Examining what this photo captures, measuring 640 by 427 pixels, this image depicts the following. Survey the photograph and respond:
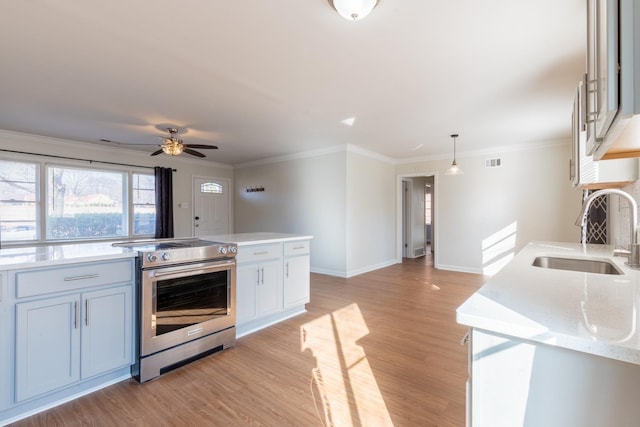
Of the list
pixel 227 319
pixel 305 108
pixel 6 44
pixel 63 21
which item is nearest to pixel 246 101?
pixel 305 108

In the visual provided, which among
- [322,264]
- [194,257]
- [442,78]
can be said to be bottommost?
[322,264]

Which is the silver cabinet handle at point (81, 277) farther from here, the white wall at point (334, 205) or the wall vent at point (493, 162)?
the wall vent at point (493, 162)

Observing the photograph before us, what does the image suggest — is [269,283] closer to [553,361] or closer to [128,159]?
[553,361]

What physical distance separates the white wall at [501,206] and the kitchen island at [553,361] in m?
4.89

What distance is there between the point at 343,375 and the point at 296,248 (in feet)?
5.03

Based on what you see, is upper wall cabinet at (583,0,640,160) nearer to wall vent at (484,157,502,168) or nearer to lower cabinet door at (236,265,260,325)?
lower cabinet door at (236,265,260,325)

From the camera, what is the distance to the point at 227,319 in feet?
8.59

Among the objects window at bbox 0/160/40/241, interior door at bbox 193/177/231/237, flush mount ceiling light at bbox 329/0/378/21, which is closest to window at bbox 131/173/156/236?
interior door at bbox 193/177/231/237

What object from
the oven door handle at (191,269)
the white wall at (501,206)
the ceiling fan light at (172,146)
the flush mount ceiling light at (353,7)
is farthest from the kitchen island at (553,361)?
the white wall at (501,206)

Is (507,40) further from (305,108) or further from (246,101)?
(246,101)

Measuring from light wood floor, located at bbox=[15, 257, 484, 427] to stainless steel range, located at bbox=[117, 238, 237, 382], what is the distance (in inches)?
4.9

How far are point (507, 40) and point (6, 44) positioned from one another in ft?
12.1

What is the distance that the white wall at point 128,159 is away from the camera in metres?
4.55

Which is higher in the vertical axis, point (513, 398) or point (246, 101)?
point (246, 101)
